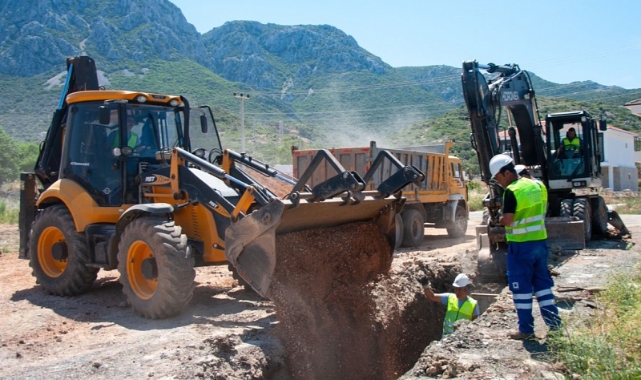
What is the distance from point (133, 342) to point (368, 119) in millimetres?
62183

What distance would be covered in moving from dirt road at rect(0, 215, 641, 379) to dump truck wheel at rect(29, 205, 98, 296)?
20 cm

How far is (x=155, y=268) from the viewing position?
685 cm

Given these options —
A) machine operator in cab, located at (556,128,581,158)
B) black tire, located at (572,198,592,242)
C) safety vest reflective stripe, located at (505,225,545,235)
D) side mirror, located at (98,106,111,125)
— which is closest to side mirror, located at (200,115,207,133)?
side mirror, located at (98,106,111,125)

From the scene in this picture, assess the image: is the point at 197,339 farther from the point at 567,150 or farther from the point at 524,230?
the point at 567,150

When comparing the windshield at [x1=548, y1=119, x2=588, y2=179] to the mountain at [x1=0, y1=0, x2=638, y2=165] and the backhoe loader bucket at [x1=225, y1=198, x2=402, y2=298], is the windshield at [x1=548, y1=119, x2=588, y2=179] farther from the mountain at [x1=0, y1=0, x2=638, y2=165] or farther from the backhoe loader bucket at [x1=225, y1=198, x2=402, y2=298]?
the mountain at [x1=0, y1=0, x2=638, y2=165]

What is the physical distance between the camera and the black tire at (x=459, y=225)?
16703 millimetres

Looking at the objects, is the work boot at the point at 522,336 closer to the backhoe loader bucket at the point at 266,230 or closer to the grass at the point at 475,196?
the backhoe loader bucket at the point at 266,230

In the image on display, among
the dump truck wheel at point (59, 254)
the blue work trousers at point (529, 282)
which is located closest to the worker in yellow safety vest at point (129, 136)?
the dump truck wheel at point (59, 254)

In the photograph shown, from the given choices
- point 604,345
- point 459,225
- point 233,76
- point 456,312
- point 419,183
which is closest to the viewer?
point 604,345

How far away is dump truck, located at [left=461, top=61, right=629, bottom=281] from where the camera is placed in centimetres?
979

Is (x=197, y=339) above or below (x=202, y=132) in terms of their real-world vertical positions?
below

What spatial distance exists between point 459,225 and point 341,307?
10837mm

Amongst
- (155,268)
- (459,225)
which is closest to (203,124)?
(155,268)

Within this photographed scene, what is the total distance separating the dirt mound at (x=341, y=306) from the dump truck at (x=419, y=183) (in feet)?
17.2
